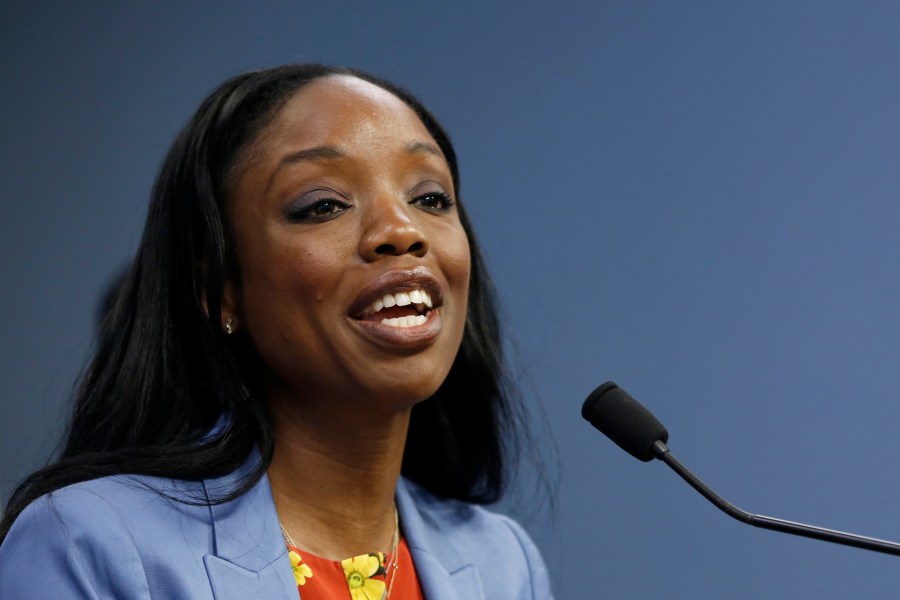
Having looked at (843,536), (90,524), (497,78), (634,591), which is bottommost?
(634,591)

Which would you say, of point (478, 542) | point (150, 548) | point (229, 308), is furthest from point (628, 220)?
point (150, 548)

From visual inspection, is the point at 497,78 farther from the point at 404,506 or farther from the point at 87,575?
the point at 87,575

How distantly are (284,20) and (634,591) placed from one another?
4.20 ft

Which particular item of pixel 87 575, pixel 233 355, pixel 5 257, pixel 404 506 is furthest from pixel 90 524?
pixel 5 257

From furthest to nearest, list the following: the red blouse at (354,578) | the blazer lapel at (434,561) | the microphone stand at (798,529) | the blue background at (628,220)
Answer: the blue background at (628,220), the blazer lapel at (434,561), the red blouse at (354,578), the microphone stand at (798,529)

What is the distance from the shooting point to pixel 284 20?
2287 mm

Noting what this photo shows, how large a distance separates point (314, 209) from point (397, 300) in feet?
0.48

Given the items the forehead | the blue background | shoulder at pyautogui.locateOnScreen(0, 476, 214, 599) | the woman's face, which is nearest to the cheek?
the woman's face

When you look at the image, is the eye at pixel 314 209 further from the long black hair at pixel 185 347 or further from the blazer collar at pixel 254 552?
the blazer collar at pixel 254 552

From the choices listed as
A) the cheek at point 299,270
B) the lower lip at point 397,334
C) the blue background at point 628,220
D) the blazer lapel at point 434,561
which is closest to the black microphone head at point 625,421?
the lower lip at point 397,334

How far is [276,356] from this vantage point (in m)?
1.36

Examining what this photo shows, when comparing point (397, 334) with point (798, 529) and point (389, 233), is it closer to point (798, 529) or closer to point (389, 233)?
point (389, 233)

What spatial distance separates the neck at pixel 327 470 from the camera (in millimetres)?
1399

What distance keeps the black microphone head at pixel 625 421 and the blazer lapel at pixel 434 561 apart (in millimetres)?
429
